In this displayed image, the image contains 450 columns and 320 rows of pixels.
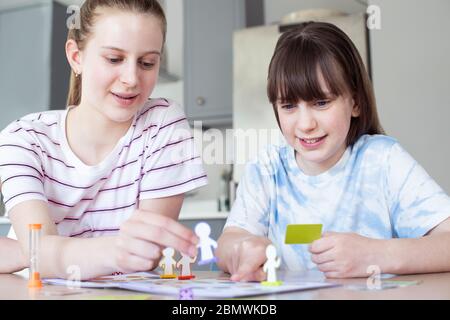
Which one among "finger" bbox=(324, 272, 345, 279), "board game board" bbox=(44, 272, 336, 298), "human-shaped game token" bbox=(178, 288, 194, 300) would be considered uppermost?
"human-shaped game token" bbox=(178, 288, 194, 300)

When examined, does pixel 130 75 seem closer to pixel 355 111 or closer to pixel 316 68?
pixel 316 68

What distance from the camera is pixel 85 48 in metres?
1.27

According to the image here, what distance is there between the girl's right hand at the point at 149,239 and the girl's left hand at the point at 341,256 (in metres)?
0.20

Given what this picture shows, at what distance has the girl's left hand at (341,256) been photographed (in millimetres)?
840

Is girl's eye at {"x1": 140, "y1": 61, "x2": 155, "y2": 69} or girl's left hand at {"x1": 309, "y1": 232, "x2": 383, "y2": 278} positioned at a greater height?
girl's eye at {"x1": 140, "y1": 61, "x2": 155, "y2": 69}

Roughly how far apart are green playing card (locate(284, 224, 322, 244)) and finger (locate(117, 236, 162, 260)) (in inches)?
6.7

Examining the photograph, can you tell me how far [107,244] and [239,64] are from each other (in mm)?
2608

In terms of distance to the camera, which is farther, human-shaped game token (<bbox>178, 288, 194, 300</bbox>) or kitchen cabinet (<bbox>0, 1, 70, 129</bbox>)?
kitchen cabinet (<bbox>0, 1, 70, 129</bbox>)

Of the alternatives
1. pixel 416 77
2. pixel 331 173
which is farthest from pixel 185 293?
pixel 416 77

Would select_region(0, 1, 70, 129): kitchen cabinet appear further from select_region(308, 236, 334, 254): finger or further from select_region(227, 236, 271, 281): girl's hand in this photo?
select_region(308, 236, 334, 254): finger

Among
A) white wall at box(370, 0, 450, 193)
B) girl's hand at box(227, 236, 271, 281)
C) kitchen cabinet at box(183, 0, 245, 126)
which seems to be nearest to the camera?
girl's hand at box(227, 236, 271, 281)

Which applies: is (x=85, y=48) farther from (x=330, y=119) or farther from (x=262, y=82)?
(x=262, y=82)

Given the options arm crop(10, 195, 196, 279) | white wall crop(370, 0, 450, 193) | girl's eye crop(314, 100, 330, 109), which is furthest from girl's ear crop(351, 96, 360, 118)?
white wall crop(370, 0, 450, 193)

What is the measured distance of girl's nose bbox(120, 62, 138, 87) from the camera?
1137mm
